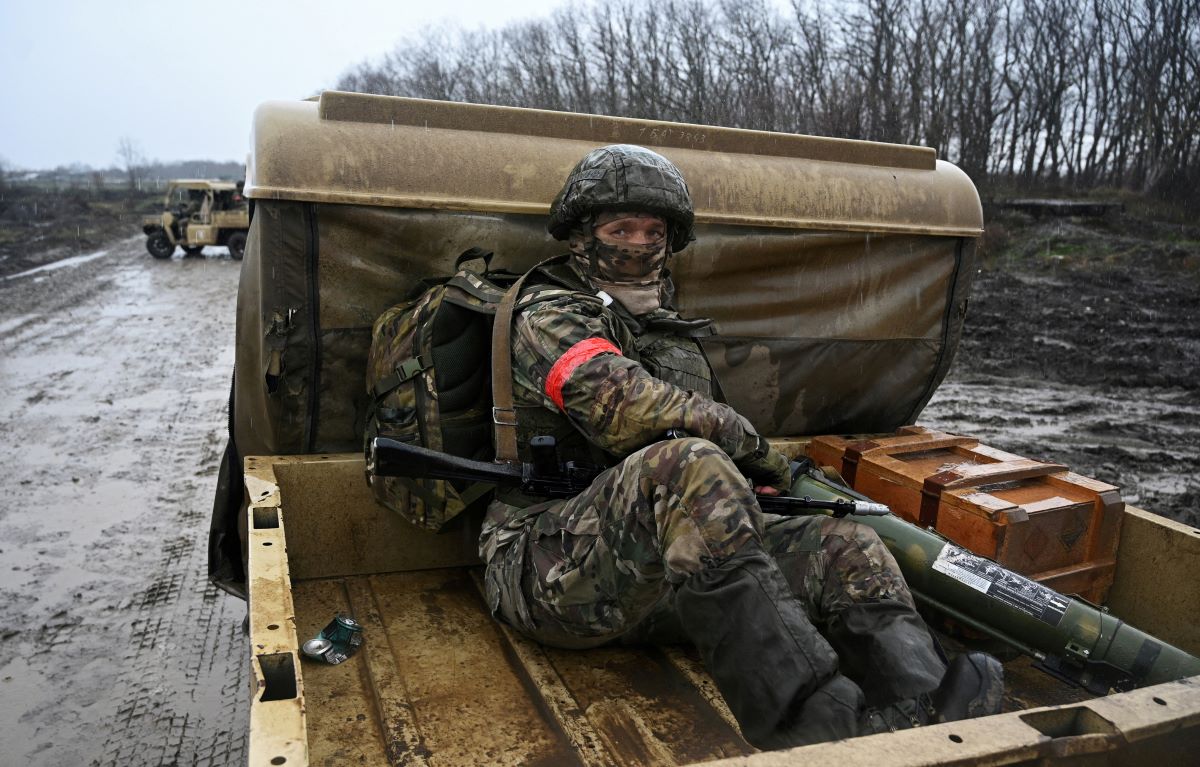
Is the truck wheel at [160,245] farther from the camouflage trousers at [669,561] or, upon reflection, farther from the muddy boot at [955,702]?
the muddy boot at [955,702]

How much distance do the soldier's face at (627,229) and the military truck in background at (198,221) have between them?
73.1ft

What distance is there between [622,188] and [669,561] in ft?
4.01

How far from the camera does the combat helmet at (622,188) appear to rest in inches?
113

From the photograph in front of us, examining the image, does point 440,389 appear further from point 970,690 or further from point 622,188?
point 970,690

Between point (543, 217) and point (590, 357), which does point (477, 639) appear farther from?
point (543, 217)

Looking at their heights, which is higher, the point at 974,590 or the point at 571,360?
the point at 571,360

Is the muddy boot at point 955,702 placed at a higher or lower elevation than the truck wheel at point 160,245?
higher

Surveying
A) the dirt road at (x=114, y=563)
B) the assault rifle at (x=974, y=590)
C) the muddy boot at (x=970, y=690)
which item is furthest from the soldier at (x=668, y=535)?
the dirt road at (x=114, y=563)

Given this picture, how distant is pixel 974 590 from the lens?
259 cm

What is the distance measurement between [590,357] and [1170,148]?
996 inches

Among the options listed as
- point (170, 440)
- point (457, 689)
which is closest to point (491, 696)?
point (457, 689)

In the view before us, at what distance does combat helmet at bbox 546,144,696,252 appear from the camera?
113 inches

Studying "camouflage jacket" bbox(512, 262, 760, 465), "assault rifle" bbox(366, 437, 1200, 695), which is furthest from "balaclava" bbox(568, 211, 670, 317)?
"assault rifle" bbox(366, 437, 1200, 695)

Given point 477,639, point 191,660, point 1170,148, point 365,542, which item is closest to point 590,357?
point 477,639
